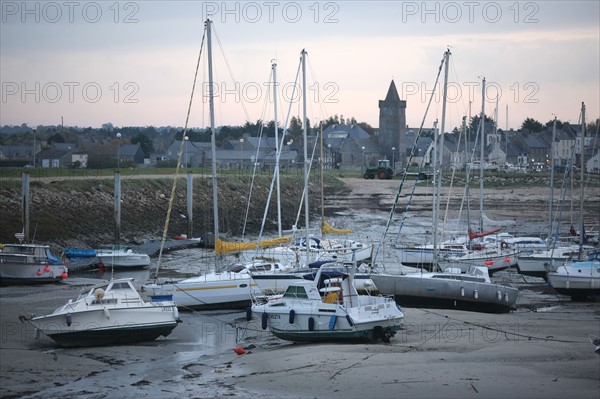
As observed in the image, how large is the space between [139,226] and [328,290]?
118ft

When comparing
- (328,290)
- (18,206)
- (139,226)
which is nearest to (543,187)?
(139,226)

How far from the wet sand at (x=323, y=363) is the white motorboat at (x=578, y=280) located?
17.2 feet

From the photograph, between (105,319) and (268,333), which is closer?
(105,319)

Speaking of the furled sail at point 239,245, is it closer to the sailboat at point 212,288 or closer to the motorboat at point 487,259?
the sailboat at point 212,288

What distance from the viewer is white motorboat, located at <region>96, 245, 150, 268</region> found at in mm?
45438

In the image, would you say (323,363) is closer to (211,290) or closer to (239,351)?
(239,351)

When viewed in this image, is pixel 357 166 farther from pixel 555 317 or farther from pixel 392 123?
pixel 555 317

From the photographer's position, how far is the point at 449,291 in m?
33.6

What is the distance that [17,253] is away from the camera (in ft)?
129

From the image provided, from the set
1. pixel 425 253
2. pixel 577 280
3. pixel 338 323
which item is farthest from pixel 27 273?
pixel 577 280

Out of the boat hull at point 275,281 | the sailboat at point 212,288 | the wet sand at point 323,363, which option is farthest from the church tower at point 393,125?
the wet sand at point 323,363

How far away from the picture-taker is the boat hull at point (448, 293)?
33500 millimetres

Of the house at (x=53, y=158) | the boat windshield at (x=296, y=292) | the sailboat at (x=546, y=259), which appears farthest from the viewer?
the house at (x=53, y=158)

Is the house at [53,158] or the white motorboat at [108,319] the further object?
the house at [53,158]
